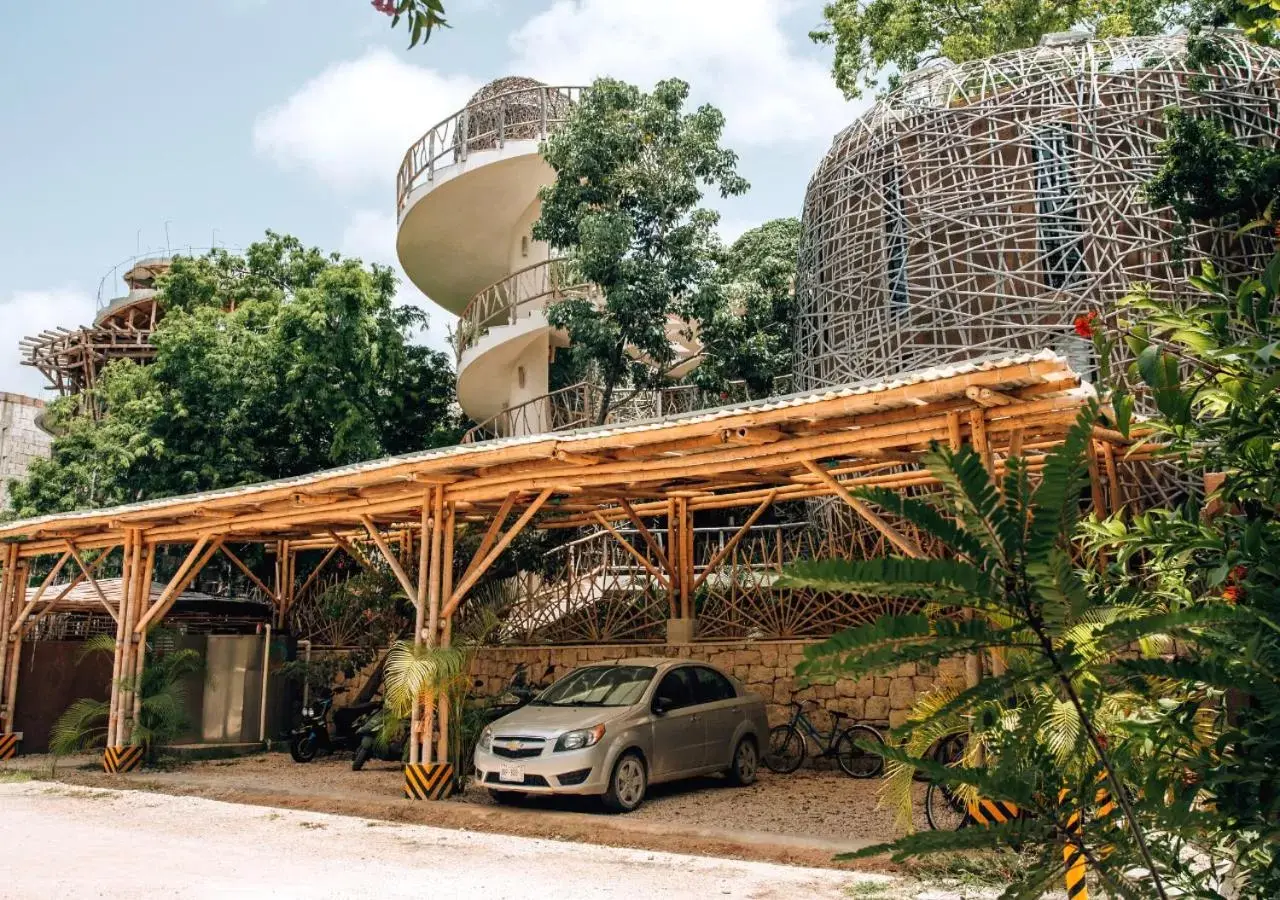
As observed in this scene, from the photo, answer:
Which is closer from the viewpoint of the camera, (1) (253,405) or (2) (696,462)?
(2) (696,462)

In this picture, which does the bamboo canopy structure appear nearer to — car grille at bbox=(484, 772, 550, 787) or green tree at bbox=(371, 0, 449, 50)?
car grille at bbox=(484, 772, 550, 787)

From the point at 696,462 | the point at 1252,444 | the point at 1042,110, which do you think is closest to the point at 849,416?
the point at 696,462

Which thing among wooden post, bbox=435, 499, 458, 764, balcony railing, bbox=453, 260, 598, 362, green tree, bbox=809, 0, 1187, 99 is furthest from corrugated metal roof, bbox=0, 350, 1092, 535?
green tree, bbox=809, 0, 1187, 99

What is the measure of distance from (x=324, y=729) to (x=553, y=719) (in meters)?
6.27

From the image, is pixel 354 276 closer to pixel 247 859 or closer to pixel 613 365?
pixel 613 365

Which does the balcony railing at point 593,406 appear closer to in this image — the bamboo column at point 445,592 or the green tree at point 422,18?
the bamboo column at point 445,592

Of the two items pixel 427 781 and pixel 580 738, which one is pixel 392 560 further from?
pixel 580 738

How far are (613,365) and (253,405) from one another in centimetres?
839

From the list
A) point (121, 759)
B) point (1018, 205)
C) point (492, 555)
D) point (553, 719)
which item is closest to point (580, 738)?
point (553, 719)

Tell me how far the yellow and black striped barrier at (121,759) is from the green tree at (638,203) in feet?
29.2

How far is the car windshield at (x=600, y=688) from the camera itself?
10906mm

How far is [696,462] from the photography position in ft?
34.3

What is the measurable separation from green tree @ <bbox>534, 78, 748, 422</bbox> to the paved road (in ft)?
34.0

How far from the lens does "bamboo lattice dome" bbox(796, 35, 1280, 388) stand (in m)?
15.9
